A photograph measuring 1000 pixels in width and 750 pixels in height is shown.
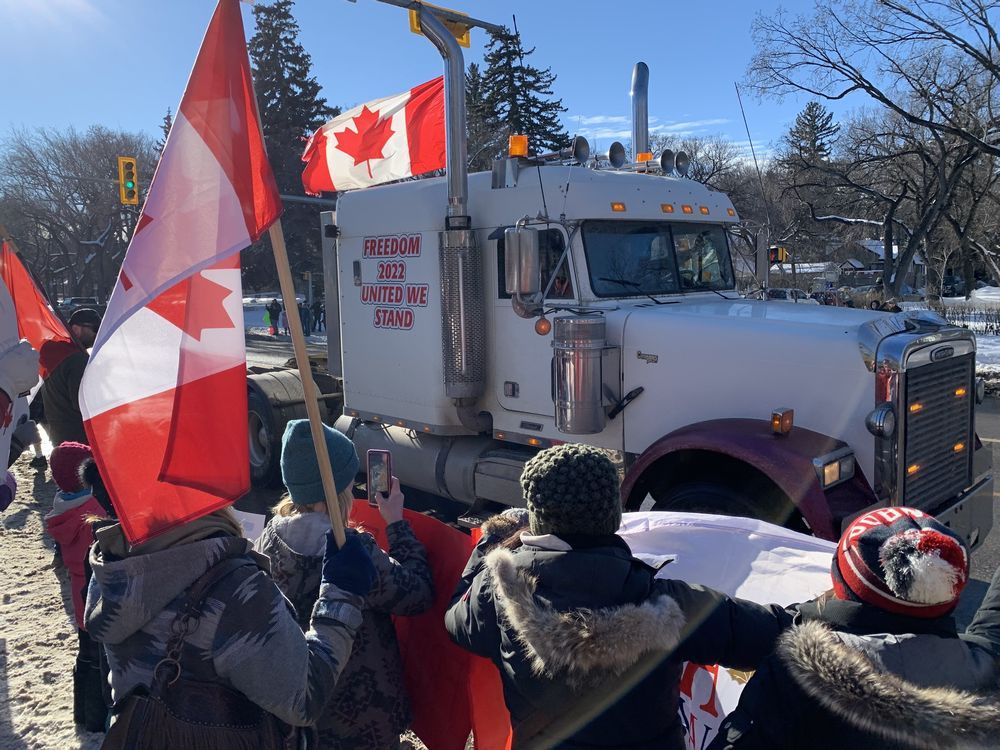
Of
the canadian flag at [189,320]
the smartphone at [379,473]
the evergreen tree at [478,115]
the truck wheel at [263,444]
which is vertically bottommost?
the truck wheel at [263,444]

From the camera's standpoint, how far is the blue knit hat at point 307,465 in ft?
8.34

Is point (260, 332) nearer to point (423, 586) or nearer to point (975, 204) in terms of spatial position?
point (975, 204)

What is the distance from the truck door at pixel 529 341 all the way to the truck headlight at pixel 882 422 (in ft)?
7.03

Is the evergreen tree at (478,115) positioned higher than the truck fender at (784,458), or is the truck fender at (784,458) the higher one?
the evergreen tree at (478,115)

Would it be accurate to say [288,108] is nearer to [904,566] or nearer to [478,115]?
[478,115]

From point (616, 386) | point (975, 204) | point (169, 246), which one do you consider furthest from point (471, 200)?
point (975, 204)

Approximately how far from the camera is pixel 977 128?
20.4 meters

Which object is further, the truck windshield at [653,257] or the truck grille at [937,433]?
the truck windshield at [653,257]

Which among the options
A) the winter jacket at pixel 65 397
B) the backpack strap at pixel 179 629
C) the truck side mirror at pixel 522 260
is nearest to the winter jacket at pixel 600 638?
the backpack strap at pixel 179 629

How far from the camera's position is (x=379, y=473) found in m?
2.71

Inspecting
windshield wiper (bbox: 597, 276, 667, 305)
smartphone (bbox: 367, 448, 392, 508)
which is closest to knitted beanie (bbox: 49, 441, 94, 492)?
smartphone (bbox: 367, 448, 392, 508)

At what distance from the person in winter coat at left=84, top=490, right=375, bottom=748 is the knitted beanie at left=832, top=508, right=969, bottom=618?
1.27m

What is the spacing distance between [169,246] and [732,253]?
17.6 feet

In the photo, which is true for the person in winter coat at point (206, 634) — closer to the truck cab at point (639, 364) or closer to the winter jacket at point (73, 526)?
the winter jacket at point (73, 526)
